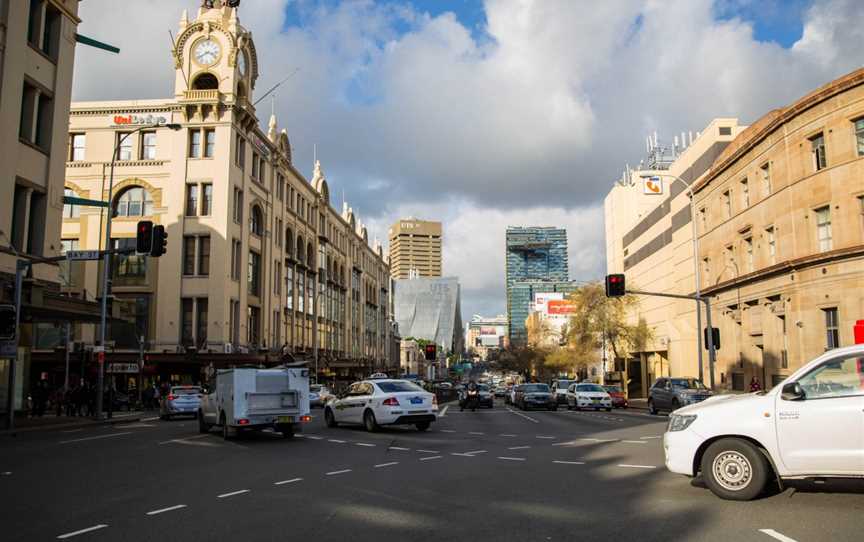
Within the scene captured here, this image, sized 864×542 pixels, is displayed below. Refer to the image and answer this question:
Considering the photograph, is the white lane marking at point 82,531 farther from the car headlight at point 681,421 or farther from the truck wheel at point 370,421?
the truck wheel at point 370,421

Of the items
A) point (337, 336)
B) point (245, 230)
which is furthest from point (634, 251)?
point (245, 230)

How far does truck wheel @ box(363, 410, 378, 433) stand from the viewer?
20.3 metres

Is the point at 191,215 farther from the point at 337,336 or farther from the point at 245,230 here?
the point at 337,336

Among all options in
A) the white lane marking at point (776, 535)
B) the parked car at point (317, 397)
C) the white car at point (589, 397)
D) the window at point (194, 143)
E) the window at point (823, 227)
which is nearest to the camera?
the white lane marking at point (776, 535)

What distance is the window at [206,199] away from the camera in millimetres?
48438

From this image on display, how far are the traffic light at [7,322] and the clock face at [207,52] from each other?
33549 millimetres

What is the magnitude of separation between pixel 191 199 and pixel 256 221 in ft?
21.2

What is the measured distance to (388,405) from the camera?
19922 mm

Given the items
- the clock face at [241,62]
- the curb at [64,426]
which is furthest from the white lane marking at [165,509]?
the clock face at [241,62]

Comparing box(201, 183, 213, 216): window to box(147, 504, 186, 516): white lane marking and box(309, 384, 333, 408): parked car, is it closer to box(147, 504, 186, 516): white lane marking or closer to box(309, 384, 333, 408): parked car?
box(309, 384, 333, 408): parked car

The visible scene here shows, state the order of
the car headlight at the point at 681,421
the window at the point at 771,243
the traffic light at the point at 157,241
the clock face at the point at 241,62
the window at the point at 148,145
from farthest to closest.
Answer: the clock face at the point at 241,62 → the window at the point at 148,145 → the window at the point at 771,243 → the traffic light at the point at 157,241 → the car headlight at the point at 681,421

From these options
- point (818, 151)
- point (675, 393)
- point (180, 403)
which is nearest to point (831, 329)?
point (675, 393)

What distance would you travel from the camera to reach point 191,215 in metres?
48.6

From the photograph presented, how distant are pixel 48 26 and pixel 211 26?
23.7 meters
